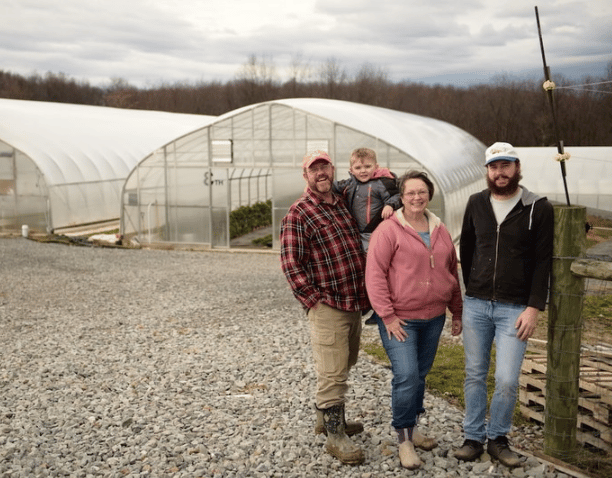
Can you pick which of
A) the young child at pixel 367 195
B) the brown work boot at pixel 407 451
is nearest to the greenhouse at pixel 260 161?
the young child at pixel 367 195

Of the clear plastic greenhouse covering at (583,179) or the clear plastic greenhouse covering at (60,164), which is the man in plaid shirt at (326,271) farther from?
the clear plastic greenhouse covering at (583,179)

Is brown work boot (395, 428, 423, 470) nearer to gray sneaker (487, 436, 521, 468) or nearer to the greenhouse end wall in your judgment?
gray sneaker (487, 436, 521, 468)

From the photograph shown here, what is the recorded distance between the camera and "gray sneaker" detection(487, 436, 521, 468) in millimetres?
4395

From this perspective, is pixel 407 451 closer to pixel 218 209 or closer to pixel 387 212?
pixel 387 212

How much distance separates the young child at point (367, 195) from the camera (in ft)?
15.9

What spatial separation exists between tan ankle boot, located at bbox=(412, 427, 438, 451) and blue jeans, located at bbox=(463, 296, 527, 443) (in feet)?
1.04

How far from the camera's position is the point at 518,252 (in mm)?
4168

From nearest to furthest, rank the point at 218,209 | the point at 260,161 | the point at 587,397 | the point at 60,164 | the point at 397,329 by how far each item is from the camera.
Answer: the point at 397,329 → the point at 587,397 → the point at 260,161 → the point at 218,209 → the point at 60,164

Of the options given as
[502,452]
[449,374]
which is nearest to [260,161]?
[449,374]

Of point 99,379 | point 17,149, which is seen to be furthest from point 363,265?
point 17,149

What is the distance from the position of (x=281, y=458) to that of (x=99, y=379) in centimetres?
285

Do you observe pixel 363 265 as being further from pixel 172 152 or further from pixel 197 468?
pixel 172 152

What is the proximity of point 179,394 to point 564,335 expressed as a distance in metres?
3.64

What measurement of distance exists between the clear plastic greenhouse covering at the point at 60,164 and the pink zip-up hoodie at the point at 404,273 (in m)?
14.7
